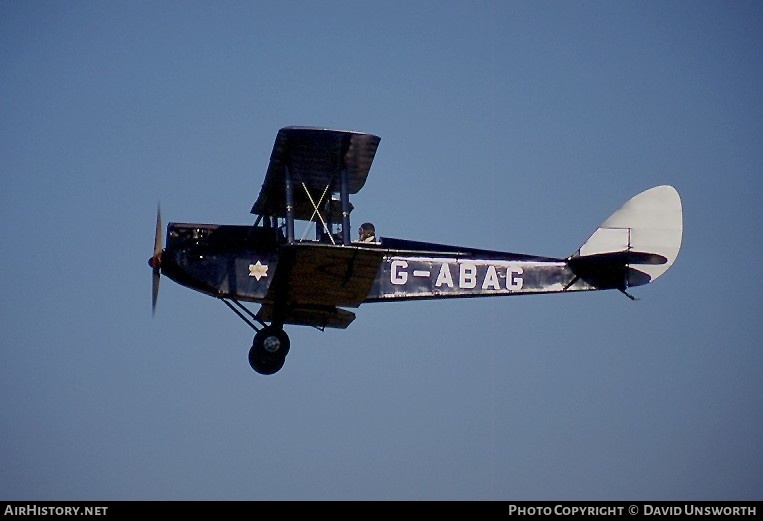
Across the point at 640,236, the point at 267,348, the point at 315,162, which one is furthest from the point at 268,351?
the point at 640,236

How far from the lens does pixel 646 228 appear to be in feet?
53.2

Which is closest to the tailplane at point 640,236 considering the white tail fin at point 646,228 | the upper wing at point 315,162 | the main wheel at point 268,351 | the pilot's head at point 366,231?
the white tail fin at point 646,228

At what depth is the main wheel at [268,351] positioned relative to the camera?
14586 mm

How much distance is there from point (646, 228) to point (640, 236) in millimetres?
142

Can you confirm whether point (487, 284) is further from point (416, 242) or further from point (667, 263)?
point (667, 263)

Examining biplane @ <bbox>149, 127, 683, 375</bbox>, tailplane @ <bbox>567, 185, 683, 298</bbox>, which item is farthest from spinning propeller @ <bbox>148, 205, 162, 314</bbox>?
tailplane @ <bbox>567, 185, 683, 298</bbox>

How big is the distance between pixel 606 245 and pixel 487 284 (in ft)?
6.64

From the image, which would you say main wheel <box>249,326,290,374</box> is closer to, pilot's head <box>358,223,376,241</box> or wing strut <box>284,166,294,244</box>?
wing strut <box>284,166,294,244</box>

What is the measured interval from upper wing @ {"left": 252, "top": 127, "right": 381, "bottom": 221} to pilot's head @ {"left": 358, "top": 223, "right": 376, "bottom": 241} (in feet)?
1.78

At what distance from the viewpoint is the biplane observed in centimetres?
1362

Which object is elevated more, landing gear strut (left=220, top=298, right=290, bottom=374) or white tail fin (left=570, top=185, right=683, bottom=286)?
white tail fin (left=570, top=185, right=683, bottom=286)
